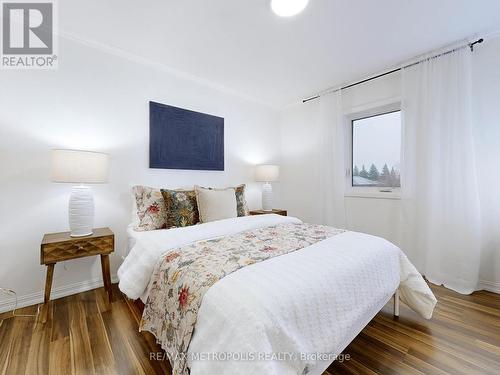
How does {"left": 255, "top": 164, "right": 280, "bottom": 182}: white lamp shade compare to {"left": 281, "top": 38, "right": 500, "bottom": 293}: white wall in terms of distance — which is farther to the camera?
{"left": 255, "top": 164, "right": 280, "bottom": 182}: white lamp shade

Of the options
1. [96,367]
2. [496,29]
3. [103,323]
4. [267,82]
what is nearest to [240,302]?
[96,367]

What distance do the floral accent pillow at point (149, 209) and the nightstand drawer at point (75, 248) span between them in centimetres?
28

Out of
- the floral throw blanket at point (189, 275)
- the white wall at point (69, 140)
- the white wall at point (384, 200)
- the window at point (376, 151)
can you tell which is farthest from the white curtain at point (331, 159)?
the white wall at point (69, 140)

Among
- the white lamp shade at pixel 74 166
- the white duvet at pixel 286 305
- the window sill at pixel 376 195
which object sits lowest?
the white duvet at pixel 286 305

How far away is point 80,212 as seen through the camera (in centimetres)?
182

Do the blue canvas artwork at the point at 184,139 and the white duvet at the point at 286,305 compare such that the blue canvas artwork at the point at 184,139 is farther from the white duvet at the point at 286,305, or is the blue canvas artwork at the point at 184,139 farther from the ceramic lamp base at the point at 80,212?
the white duvet at the point at 286,305

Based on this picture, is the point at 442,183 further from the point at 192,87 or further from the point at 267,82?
the point at 192,87

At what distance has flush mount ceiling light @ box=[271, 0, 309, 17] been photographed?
163 cm

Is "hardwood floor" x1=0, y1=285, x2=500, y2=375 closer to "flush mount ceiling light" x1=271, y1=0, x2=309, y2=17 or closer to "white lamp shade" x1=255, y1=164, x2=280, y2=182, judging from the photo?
"white lamp shade" x1=255, y1=164, x2=280, y2=182

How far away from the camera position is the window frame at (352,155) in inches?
106

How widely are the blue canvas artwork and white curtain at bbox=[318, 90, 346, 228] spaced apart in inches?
56.7

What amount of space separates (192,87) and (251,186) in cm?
163

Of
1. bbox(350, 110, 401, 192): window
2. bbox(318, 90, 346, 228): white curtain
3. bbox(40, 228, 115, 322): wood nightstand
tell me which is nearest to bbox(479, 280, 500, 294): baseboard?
bbox(350, 110, 401, 192): window

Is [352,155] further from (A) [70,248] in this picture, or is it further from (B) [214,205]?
(A) [70,248]
